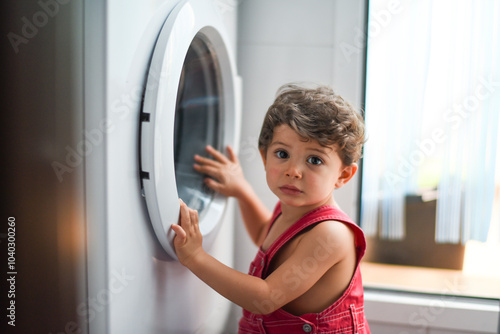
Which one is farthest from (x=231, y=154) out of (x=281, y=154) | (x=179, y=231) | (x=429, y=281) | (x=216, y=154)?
(x=429, y=281)

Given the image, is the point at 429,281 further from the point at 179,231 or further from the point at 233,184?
the point at 179,231

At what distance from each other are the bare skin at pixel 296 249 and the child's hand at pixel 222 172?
19 centimetres

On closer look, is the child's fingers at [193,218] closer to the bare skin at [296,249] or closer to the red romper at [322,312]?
the bare skin at [296,249]

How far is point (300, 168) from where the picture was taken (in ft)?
2.89

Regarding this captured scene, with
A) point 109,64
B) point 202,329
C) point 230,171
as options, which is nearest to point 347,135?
point 230,171

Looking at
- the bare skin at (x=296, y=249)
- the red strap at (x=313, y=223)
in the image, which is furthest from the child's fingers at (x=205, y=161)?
the red strap at (x=313, y=223)

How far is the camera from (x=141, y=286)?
771mm

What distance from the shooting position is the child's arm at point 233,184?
1122mm

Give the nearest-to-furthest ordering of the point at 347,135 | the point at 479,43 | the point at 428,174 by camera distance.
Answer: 1. the point at 347,135
2. the point at 479,43
3. the point at 428,174

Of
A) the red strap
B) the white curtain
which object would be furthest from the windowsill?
the red strap

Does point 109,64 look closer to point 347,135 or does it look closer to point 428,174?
point 347,135

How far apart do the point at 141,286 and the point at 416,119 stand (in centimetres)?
109

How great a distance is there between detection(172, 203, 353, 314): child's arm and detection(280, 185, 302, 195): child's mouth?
0.11m

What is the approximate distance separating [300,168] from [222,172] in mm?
320
